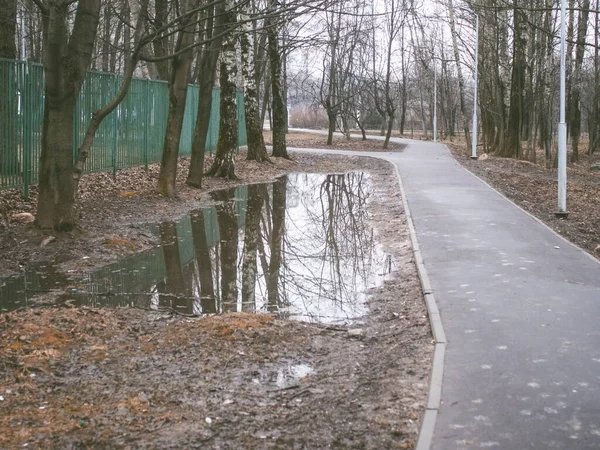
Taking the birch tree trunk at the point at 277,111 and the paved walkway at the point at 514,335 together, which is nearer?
the paved walkway at the point at 514,335

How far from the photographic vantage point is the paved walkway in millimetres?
4918

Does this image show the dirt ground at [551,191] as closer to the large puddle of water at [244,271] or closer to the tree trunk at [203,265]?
the large puddle of water at [244,271]

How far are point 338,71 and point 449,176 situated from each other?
25919 mm

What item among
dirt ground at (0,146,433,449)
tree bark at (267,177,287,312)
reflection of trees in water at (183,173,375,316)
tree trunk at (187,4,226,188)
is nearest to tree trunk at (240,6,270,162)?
tree trunk at (187,4,226,188)

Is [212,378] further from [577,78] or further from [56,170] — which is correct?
[577,78]

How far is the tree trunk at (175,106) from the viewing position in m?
15.7

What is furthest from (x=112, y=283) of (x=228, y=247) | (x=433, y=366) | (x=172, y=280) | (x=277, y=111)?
(x=277, y=111)

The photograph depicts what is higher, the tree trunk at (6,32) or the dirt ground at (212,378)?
the tree trunk at (6,32)

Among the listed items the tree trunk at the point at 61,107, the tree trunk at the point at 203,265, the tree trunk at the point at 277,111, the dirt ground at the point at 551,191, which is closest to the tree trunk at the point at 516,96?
the dirt ground at the point at 551,191

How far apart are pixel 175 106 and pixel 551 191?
10.8 m

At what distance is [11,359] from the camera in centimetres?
602

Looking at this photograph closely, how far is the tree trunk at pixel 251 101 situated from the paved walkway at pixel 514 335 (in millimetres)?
12694

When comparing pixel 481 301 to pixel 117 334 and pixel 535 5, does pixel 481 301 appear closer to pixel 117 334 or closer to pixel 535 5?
pixel 117 334

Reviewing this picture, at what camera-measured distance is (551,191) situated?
20891 mm
